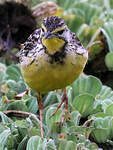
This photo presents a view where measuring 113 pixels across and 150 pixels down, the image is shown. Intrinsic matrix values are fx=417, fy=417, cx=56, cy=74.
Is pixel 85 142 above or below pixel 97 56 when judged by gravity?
below

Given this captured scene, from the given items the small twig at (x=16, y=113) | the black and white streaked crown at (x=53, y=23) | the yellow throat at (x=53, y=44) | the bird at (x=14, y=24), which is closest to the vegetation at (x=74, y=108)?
the small twig at (x=16, y=113)

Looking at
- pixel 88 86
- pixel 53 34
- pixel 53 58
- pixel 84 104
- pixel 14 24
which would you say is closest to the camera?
pixel 53 34

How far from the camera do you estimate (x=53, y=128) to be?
3.08 metres

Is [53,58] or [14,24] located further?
[14,24]

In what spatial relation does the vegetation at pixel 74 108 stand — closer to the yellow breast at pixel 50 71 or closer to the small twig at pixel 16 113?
the small twig at pixel 16 113

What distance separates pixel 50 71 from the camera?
300 centimetres

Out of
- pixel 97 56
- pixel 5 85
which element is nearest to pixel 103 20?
pixel 97 56

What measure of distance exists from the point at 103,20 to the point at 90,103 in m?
1.69

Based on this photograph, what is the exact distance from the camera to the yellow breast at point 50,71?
3.00 m

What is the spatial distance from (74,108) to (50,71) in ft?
2.13

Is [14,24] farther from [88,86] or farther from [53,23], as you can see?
[53,23]

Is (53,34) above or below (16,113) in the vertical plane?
above

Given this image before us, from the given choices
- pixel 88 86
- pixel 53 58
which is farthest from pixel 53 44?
pixel 88 86

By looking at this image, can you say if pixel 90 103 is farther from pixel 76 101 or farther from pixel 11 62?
pixel 11 62
